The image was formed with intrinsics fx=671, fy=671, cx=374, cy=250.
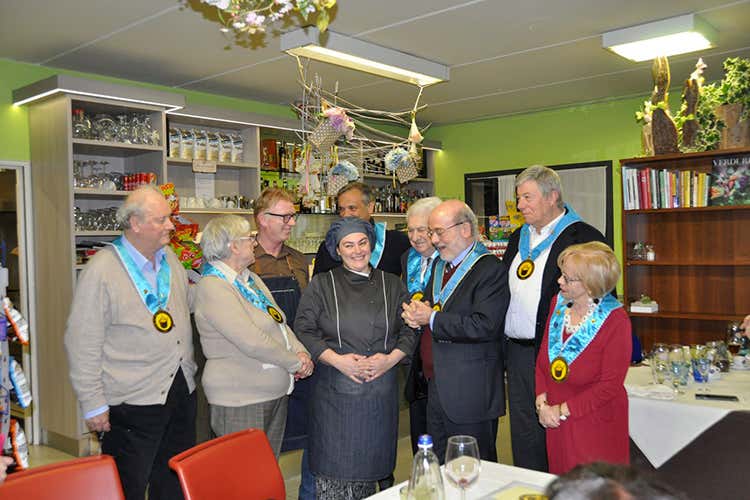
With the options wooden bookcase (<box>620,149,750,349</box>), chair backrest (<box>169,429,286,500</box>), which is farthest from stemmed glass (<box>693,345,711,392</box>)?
chair backrest (<box>169,429,286,500</box>)

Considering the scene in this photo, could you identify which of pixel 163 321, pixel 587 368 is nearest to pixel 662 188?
pixel 587 368

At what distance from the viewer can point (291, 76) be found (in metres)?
5.91

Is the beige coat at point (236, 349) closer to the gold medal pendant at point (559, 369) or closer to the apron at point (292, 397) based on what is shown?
the apron at point (292, 397)

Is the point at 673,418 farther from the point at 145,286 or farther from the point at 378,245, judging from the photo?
the point at 145,286

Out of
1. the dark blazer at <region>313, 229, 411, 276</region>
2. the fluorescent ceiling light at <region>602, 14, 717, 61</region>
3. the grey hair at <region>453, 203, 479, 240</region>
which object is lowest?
the dark blazer at <region>313, 229, 411, 276</region>

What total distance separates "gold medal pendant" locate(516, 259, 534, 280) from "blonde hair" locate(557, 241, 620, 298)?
1.65ft

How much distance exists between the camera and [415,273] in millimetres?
3502

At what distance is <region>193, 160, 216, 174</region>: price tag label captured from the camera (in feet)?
19.7

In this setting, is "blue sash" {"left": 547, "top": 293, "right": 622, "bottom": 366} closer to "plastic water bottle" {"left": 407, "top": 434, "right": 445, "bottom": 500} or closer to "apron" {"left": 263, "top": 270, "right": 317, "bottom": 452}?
"plastic water bottle" {"left": 407, "top": 434, "right": 445, "bottom": 500}

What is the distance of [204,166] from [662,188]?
3868mm

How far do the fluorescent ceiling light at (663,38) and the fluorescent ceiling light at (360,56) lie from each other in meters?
1.39

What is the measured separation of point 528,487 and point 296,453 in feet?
8.99

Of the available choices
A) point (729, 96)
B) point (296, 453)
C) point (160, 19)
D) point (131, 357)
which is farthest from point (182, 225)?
point (729, 96)

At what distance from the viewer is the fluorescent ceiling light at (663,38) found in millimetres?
4527
